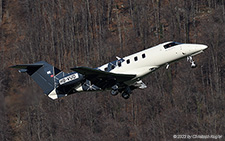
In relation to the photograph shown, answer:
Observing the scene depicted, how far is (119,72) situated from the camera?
4256 centimetres

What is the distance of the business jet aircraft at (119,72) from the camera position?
136 feet

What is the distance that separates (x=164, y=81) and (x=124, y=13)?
19.6 m

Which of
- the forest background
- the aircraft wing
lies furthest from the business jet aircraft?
the forest background

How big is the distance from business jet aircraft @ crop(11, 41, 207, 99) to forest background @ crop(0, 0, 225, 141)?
24063 millimetres

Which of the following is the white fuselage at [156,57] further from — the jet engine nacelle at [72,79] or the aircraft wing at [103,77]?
the jet engine nacelle at [72,79]

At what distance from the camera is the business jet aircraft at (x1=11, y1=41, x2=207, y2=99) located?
1631 inches

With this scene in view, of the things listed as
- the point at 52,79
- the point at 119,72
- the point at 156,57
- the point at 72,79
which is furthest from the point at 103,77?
the point at 52,79

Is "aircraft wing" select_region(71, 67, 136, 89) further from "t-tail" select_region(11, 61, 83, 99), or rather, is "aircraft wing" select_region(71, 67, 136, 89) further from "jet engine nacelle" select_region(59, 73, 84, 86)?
"t-tail" select_region(11, 61, 83, 99)

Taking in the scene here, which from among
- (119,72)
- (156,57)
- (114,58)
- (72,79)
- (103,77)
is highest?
(156,57)

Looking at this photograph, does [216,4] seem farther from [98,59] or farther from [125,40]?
[98,59]

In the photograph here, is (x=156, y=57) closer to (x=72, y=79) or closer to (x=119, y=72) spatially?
(x=119, y=72)

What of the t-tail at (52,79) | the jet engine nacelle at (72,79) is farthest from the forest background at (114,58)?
the jet engine nacelle at (72,79)

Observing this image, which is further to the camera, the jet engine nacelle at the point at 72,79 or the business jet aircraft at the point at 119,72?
the jet engine nacelle at the point at 72,79

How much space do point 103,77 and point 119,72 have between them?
4.61 ft
